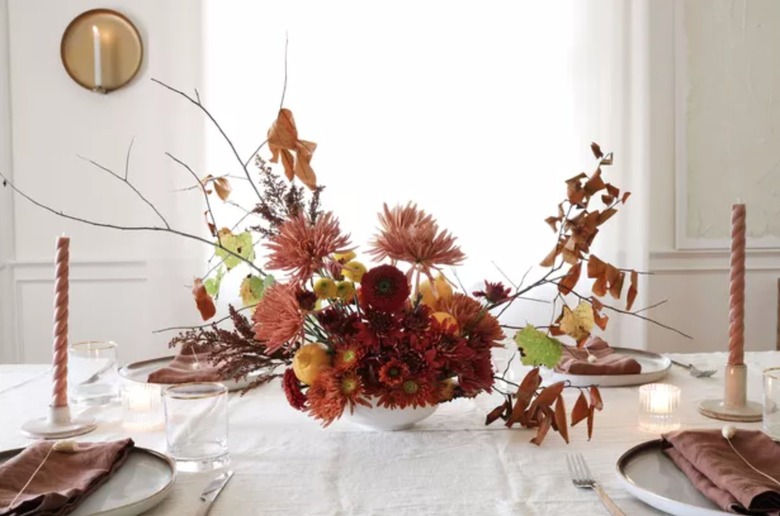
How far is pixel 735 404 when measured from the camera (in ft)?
4.53

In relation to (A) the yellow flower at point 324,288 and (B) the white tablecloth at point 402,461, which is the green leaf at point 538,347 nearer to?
(B) the white tablecloth at point 402,461

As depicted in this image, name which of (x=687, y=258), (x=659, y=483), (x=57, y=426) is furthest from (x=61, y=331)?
(x=687, y=258)

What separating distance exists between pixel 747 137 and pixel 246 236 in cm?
260

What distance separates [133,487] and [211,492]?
0.10m

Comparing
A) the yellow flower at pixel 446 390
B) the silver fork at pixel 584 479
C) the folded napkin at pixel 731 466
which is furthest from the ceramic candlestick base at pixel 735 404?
the yellow flower at pixel 446 390

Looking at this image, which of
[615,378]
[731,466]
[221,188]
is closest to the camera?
[731,466]

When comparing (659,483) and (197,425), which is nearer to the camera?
(659,483)

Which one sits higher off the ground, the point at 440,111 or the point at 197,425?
the point at 440,111

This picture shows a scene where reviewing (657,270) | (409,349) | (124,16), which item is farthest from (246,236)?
(657,270)

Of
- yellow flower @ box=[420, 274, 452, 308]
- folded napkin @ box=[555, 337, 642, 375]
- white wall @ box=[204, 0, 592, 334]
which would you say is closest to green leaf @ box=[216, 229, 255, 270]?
yellow flower @ box=[420, 274, 452, 308]

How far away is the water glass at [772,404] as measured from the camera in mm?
1173

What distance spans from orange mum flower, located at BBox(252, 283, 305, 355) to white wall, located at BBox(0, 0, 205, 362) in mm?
Result: 2004

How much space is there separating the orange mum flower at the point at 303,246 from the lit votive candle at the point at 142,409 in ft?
1.21

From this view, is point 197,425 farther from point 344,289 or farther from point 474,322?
point 474,322
